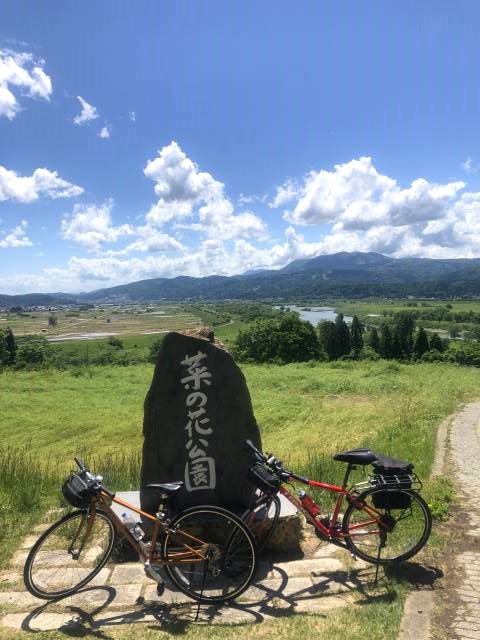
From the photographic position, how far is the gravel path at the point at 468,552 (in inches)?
142

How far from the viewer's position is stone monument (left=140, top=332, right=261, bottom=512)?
16.2 feet

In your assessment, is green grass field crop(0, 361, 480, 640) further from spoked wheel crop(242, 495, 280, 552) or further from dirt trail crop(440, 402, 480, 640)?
spoked wheel crop(242, 495, 280, 552)

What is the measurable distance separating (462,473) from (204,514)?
5.71 metres

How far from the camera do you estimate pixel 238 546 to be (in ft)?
13.7

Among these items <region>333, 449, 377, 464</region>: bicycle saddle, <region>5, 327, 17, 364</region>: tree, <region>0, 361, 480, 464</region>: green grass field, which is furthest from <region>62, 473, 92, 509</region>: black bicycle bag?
<region>5, 327, 17, 364</region>: tree

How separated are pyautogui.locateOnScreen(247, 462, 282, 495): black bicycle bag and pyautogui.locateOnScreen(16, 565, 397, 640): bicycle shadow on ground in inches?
35.1

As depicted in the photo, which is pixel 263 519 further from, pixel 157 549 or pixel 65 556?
pixel 65 556

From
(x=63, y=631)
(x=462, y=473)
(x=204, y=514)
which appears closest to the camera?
(x=63, y=631)

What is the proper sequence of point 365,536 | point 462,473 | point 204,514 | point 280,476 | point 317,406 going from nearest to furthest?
point 204,514
point 280,476
point 365,536
point 462,473
point 317,406

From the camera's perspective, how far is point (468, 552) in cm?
479

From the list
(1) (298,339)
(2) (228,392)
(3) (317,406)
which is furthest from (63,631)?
(1) (298,339)

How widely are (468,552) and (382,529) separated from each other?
1084 mm

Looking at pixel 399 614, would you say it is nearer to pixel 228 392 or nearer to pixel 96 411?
pixel 228 392

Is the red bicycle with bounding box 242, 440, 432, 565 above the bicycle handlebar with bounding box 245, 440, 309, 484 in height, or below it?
below
